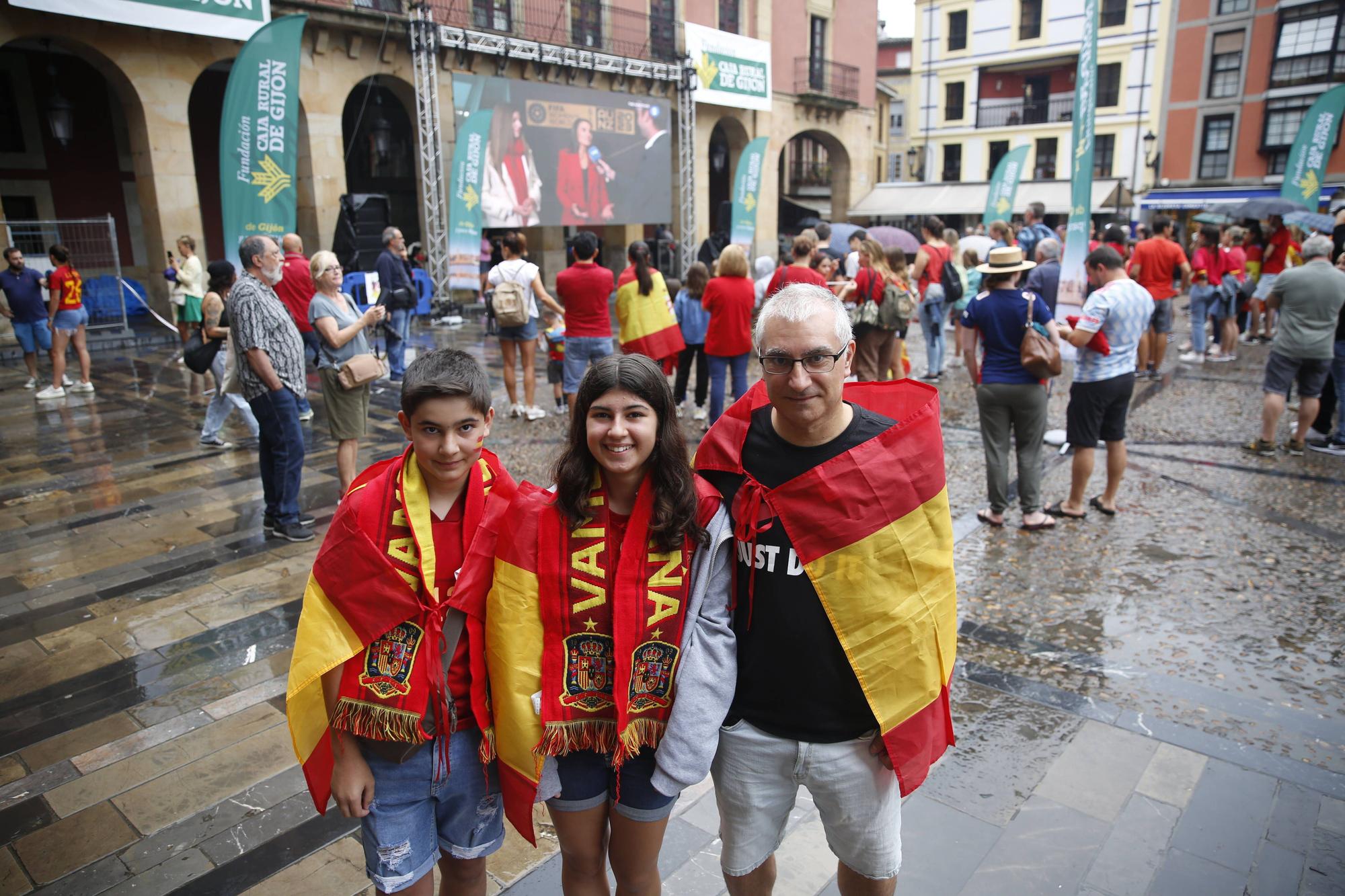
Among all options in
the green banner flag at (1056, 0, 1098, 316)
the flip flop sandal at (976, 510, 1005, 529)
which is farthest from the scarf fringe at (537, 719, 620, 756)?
the green banner flag at (1056, 0, 1098, 316)

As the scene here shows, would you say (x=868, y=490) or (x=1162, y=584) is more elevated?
(x=868, y=490)

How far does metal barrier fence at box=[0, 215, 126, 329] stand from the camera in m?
13.9

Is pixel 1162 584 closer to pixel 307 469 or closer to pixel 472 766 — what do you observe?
pixel 472 766

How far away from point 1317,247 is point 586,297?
5.99 metres

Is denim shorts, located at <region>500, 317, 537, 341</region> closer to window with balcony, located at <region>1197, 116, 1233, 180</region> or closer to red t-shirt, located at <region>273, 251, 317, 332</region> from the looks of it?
red t-shirt, located at <region>273, 251, 317, 332</region>

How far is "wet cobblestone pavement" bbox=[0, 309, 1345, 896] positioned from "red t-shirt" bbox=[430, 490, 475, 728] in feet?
3.04

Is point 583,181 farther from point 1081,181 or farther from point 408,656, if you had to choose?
point 408,656

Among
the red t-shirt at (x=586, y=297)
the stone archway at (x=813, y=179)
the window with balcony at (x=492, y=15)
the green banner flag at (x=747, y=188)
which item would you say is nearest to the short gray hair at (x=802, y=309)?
the red t-shirt at (x=586, y=297)

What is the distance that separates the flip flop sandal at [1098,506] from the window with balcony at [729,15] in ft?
68.5

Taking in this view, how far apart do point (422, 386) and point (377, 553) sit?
0.37 meters

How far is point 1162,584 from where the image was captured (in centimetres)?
457

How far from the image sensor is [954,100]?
121 ft

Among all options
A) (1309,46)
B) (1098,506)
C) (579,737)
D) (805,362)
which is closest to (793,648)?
(579,737)


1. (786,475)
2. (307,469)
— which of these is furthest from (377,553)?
(307,469)
